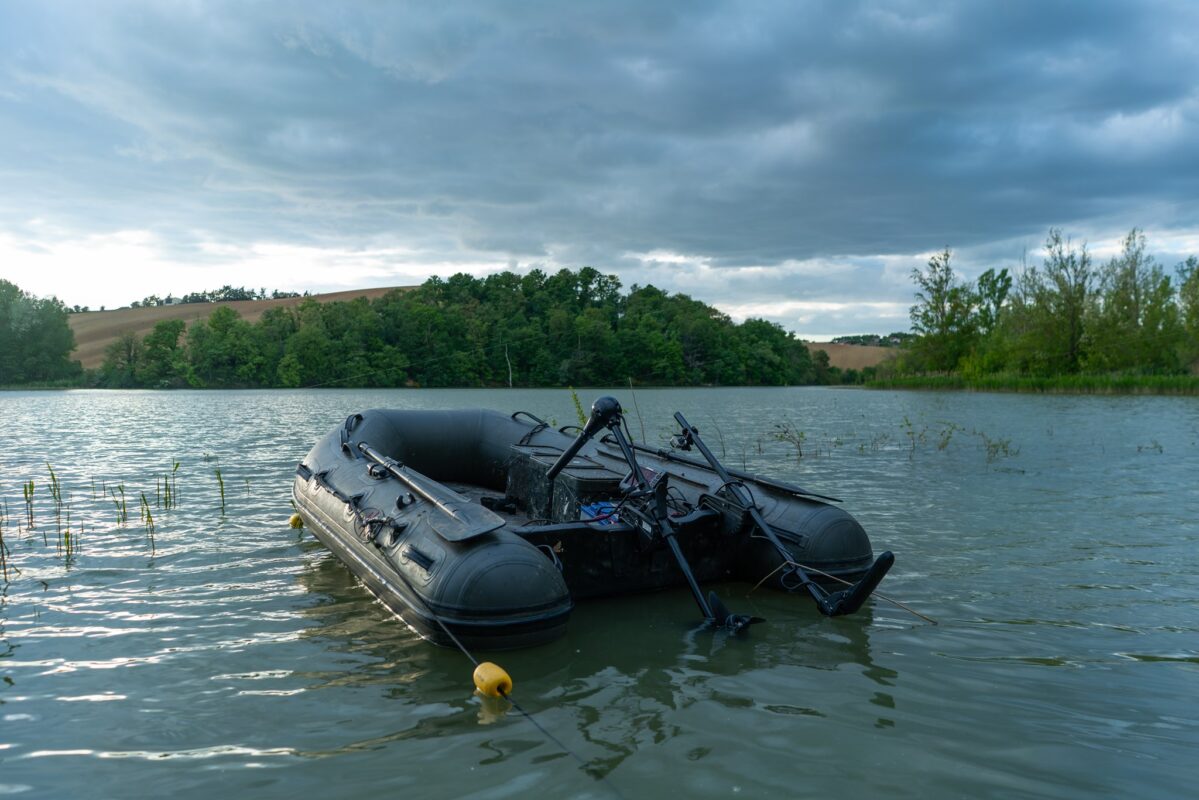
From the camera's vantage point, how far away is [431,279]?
86.6m

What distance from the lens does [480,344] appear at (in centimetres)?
7106

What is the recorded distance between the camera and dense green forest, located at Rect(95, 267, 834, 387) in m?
61.7

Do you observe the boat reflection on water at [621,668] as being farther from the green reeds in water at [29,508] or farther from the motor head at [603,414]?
the green reeds in water at [29,508]

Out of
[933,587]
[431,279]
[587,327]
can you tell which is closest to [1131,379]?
[933,587]

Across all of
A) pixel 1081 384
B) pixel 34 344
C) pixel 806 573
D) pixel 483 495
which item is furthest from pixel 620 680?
pixel 34 344

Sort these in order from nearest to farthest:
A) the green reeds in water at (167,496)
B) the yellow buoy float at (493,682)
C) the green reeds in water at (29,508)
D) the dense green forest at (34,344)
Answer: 1. the yellow buoy float at (493,682)
2. the green reeds in water at (29,508)
3. the green reeds in water at (167,496)
4. the dense green forest at (34,344)

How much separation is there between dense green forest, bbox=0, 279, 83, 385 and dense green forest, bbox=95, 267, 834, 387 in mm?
3410

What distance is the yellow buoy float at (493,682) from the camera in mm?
3922

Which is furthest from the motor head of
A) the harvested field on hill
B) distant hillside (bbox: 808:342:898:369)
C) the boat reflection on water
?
distant hillside (bbox: 808:342:898:369)

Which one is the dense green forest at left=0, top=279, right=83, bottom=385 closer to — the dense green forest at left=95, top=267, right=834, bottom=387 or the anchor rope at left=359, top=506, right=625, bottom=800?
the dense green forest at left=95, top=267, right=834, bottom=387

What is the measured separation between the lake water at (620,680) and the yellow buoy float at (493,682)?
9 cm

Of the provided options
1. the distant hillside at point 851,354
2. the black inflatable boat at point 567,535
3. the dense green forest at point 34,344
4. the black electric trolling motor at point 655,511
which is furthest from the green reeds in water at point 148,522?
the distant hillside at point 851,354

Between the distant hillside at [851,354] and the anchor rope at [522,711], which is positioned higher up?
the distant hillside at [851,354]

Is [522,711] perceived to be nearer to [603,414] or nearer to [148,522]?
[603,414]
